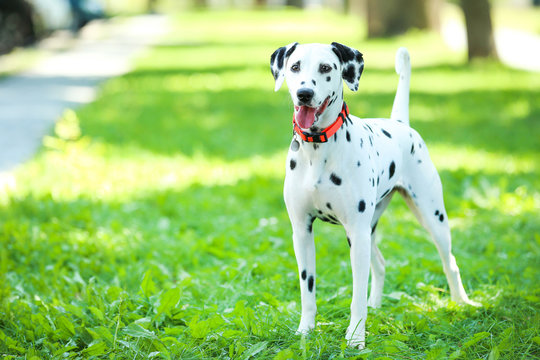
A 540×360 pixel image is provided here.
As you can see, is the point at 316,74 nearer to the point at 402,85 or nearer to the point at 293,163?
the point at 293,163

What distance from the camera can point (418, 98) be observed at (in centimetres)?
1318

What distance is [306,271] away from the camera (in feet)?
12.3

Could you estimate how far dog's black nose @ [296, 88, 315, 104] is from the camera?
125 inches

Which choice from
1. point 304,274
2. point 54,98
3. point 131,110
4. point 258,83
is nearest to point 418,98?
point 258,83

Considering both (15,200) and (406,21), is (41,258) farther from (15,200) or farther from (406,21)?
(406,21)

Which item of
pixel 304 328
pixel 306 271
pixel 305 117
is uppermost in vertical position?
pixel 305 117

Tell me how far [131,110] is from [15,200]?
→ 5.83 metres

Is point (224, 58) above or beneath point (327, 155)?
beneath

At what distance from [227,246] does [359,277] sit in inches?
90.9

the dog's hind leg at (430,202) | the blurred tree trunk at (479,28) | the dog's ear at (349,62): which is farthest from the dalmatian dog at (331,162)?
the blurred tree trunk at (479,28)

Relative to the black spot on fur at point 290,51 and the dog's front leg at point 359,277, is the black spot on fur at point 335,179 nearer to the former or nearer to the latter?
the dog's front leg at point 359,277

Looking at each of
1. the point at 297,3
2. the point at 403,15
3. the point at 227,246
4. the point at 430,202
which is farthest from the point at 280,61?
the point at 297,3

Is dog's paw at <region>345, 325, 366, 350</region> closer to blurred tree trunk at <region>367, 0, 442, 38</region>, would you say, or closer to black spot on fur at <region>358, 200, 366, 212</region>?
black spot on fur at <region>358, 200, 366, 212</region>

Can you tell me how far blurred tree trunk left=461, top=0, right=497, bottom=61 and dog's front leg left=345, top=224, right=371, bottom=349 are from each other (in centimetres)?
1456
